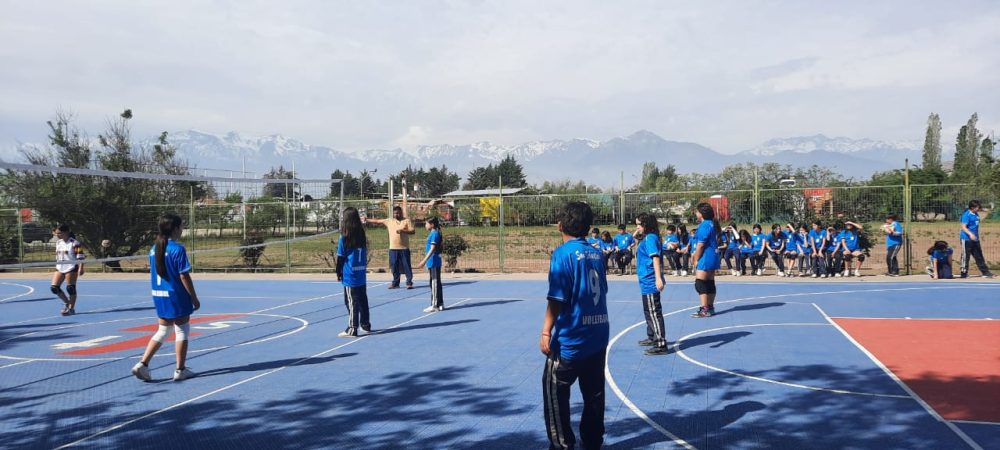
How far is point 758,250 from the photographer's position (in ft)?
59.7

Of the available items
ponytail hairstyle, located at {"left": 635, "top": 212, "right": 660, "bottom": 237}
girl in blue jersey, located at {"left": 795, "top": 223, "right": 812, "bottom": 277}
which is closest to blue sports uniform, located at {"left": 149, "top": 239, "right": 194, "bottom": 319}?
ponytail hairstyle, located at {"left": 635, "top": 212, "right": 660, "bottom": 237}

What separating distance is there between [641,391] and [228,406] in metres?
4.10

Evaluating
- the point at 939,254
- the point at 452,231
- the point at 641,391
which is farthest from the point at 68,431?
the point at 939,254

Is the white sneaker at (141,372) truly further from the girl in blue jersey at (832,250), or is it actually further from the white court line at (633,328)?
the girl in blue jersey at (832,250)

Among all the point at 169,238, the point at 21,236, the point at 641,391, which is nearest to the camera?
the point at 641,391

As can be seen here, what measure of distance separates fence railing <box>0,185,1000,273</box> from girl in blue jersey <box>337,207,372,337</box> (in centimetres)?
906

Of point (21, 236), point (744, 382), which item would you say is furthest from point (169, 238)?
point (21, 236)

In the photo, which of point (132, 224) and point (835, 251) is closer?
point (835, 251)

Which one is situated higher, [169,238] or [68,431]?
[169,238]

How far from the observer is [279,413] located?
638 cm

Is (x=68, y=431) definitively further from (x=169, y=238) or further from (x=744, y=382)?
(x=744, y=382)

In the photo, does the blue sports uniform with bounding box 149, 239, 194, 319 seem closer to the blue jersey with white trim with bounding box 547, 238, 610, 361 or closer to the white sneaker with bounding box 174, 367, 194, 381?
the white sneaker with bounding box 174, 367, 194, 381

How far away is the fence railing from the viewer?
17.9 m

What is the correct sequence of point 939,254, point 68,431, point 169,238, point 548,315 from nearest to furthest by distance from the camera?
point 548,315 → point 68,431 → point 169,238 → point 939,254
